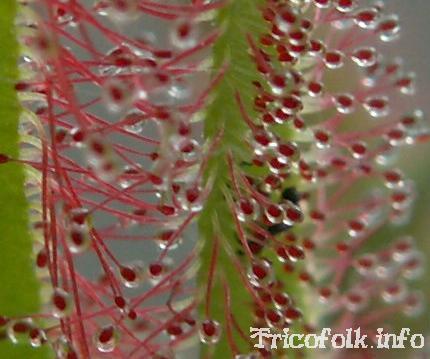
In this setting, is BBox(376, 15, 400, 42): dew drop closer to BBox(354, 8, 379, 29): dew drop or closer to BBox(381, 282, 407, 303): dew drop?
BBox(354, 8, 379, 29): dew drop

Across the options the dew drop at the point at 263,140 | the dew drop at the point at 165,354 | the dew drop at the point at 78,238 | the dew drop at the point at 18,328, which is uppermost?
the dew drop at the point at 263,140

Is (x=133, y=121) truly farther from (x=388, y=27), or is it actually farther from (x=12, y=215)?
(x=388, y=27)

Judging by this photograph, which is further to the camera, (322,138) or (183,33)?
(322,138)

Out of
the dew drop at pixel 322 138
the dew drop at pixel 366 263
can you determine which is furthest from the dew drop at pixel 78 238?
the dew drop at pixel 366 263

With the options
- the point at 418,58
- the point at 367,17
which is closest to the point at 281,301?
the point at 367,17

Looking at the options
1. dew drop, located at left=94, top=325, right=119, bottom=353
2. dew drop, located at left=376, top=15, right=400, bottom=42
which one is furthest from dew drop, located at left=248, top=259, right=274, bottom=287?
dew drop, located at left=376, top=15, right=400, bottom=42

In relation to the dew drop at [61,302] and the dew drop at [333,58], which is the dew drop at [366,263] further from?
the dew drop at [61,302]

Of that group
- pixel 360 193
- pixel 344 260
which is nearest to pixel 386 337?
pixel 344 260

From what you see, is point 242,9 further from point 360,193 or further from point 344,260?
point 360,193

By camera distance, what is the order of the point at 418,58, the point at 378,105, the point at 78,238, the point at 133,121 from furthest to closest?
the point at 418,58 < the point at 378,105 < the point at 133,121 < the point at 78,238
